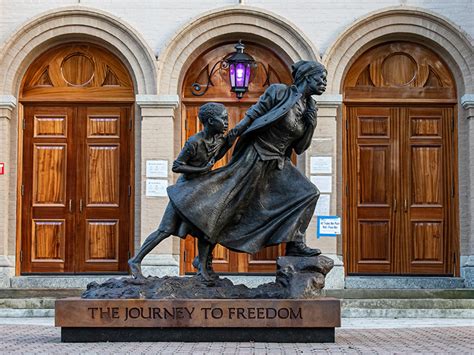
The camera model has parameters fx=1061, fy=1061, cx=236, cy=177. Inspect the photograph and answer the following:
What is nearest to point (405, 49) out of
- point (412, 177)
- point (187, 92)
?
point (412, 177)

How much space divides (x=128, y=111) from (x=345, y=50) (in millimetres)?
3674

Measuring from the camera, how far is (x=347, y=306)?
47.2 feet

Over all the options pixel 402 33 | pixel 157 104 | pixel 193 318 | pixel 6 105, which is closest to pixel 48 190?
pixel 6 105

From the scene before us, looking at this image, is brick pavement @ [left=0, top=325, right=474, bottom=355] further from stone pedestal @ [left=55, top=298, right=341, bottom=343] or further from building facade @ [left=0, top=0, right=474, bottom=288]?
building facade @ [left=0, top=0, right=474, bottom=288]

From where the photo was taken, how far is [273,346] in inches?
358

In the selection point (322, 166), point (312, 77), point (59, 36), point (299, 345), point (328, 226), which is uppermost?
point (59, 36)

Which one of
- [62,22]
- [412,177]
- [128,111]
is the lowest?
[412,177]

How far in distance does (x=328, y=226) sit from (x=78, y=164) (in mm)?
4203

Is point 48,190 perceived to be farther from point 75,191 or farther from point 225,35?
point 225,35

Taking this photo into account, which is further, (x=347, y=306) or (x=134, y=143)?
(x=134, y=143)

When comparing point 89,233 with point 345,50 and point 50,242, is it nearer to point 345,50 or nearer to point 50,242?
point 50,242

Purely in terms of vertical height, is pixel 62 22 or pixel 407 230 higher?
pixel 62 22

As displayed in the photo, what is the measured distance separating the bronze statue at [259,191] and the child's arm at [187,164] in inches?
2.2

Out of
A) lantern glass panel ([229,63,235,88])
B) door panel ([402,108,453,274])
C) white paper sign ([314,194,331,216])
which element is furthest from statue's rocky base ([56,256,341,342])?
door panel ([402,108,453,274])
